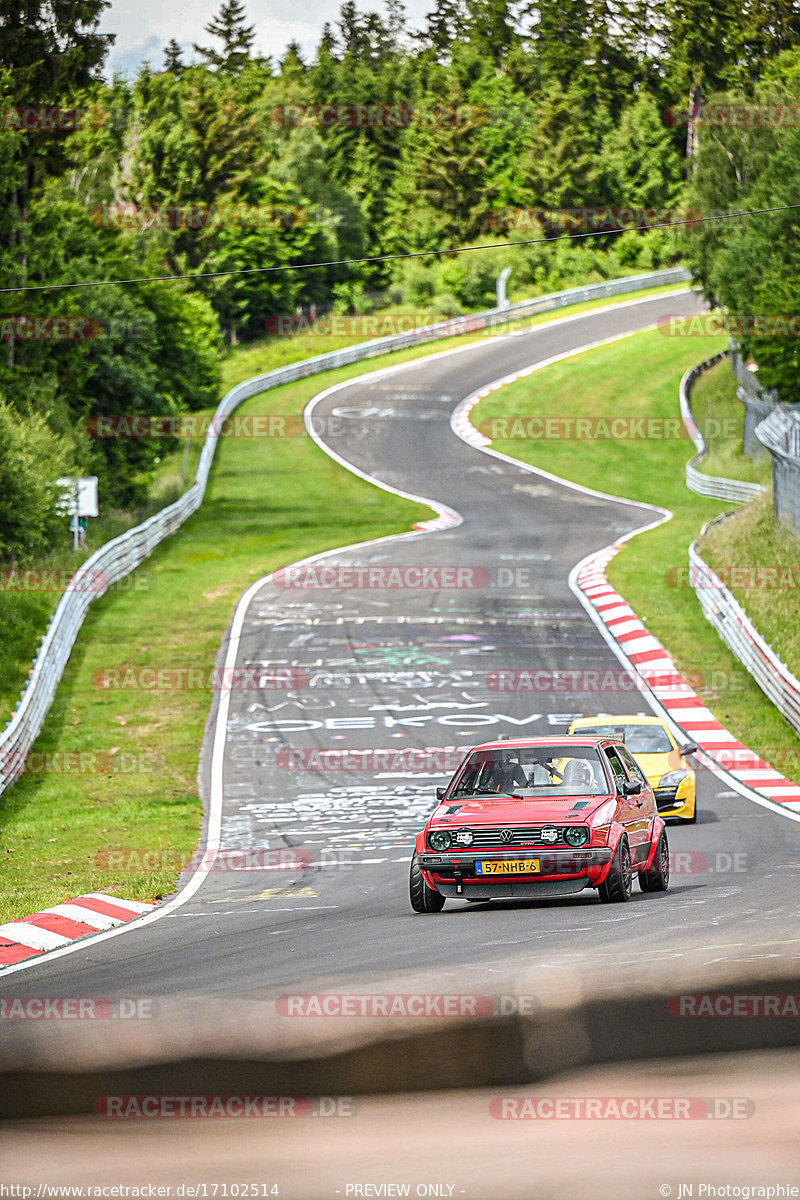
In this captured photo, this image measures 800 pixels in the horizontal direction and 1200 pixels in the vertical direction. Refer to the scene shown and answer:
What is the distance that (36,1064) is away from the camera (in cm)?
389

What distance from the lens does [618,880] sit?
1202cm

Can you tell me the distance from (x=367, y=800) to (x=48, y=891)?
19.3 ft

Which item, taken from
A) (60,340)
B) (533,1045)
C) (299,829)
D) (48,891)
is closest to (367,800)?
(299,829)

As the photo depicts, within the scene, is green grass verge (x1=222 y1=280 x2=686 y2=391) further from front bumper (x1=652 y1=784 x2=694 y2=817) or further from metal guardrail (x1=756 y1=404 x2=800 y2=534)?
front bumper (x1=652 y1=784 x2=694 y2=817)

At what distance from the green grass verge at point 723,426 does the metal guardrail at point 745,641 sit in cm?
1832

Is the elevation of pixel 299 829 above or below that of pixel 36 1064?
below

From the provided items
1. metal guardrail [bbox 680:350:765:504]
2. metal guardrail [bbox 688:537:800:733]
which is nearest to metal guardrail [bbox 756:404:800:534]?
metal guardrail [bbox 688:537:800:733]

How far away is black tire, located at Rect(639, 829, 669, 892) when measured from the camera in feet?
43.1

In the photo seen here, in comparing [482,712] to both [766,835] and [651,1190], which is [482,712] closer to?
[766,835]

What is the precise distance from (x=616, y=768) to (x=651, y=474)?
42011 millimetres

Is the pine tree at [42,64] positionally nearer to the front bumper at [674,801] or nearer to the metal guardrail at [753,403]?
the metal guardrail at [753,403]

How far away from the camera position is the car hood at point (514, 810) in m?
12.0

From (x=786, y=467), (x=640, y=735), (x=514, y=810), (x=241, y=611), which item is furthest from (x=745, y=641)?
Result: (x=514, y=810)

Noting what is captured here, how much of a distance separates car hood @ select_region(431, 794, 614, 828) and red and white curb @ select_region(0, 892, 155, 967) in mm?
2957
